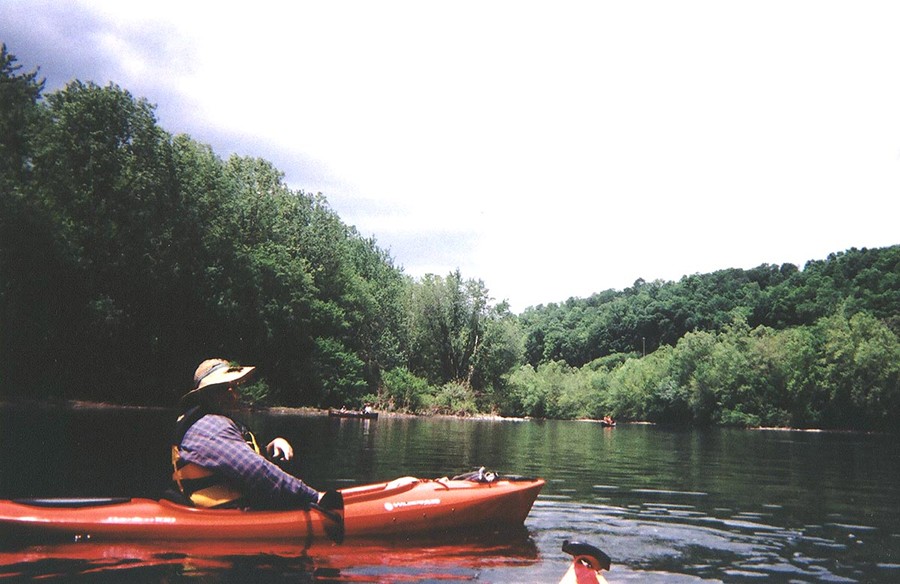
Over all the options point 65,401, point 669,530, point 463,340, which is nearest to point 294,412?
point 65,401

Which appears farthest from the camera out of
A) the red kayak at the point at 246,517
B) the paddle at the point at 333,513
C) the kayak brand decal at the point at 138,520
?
the paddle at the point at 333,513

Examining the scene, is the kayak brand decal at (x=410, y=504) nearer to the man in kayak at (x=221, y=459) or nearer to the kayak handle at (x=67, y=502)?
the man in kayak at (x=221, y=459)

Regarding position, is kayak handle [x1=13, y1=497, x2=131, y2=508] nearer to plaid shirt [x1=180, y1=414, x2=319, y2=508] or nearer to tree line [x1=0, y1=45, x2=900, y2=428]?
plaid shirt [x1=180, y1=414, x2=319, y2=508]

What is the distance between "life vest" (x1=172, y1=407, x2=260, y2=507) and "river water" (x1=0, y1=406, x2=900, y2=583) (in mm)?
485

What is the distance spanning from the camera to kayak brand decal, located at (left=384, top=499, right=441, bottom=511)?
7641 millimetres

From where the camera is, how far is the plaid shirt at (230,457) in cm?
667

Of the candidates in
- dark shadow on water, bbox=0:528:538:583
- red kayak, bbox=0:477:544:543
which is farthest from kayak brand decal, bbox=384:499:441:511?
dark shadow on water, bbox=0:528:538:583

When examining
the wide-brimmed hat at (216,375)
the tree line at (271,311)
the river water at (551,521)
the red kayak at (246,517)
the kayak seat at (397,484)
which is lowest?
the river water at (551,521)

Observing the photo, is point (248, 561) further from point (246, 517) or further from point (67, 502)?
point (67, 502)

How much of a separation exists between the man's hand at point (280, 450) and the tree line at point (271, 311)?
96.0ft

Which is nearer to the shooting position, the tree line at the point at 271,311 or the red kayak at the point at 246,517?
the red kayak at the point at 246,517

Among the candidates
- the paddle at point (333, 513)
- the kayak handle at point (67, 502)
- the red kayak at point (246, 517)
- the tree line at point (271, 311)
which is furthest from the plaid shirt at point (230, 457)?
the tree line at point (271, 311)

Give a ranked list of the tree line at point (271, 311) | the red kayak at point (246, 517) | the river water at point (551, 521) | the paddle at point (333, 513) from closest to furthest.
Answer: the river water at point (551, 521) < the red kayak at point (246, 517) < the paddle at point (333, 513) < the tree line at point (271, 311)

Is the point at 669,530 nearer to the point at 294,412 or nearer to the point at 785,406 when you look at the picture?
the point at 294,412
